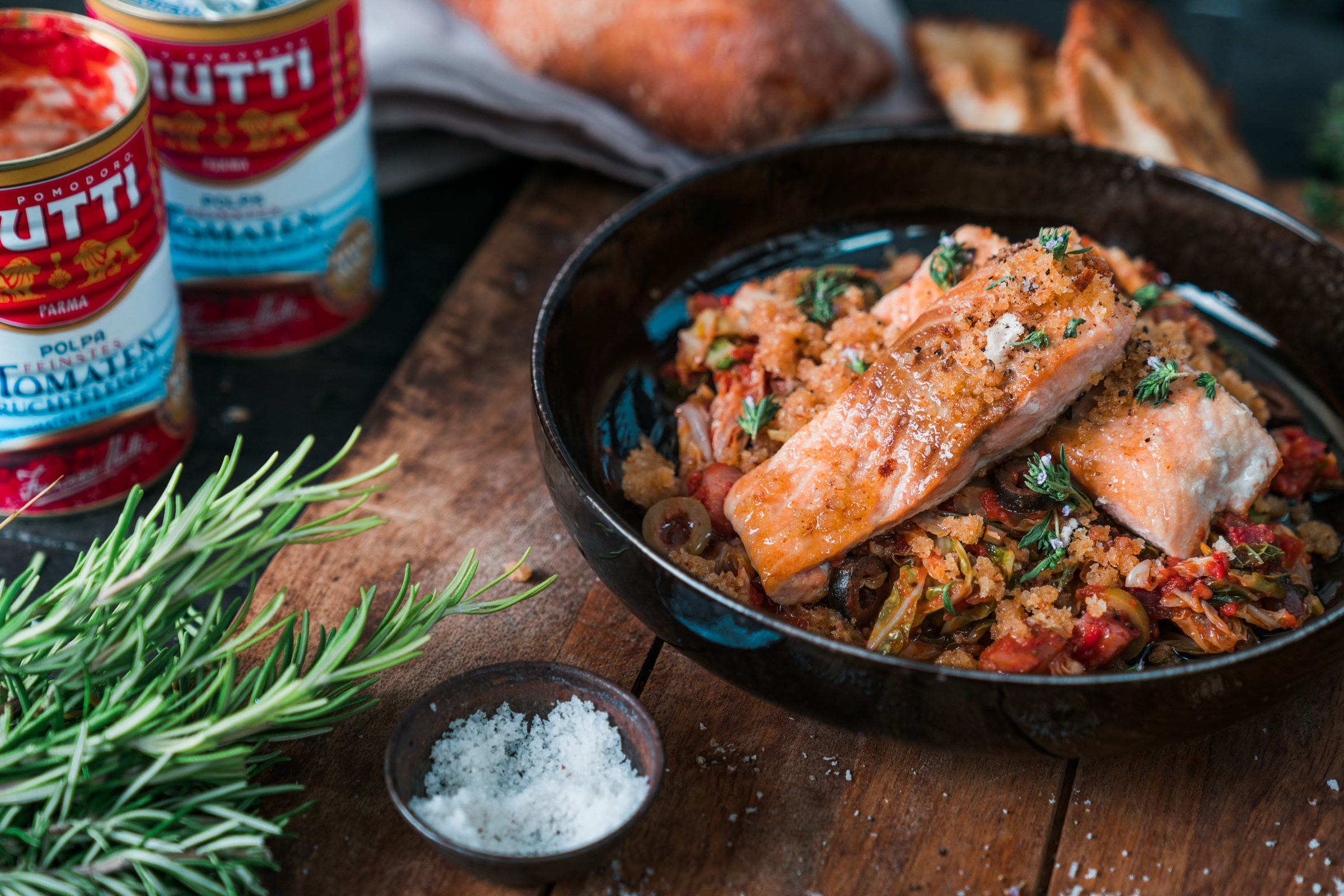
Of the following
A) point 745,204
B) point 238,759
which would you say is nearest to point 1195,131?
point 745,204

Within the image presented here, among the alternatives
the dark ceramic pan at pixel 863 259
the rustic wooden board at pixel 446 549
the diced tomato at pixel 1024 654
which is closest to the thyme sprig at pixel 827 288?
the dark ceramic pan at pixel 863 259

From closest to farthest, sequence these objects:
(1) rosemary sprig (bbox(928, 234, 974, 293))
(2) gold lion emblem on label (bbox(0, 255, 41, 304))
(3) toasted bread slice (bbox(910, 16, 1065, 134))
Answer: (2) gold lion emblem on label (bbox(0, 255, 41, 304)), (1) rosemary sprig (bbox(928, 234, 974, 293)), (3) toasted bread slice (bbox(910, 16, 1065, 134))

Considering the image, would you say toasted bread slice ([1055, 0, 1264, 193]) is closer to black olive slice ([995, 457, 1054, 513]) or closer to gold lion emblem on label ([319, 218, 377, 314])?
black olive slice ([995, 457, 1054, 513])

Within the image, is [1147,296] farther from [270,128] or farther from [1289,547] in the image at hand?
[270,128]

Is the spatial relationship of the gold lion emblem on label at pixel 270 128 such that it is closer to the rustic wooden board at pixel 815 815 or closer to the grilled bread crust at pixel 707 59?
the grilled bread crust at pixel 707 59

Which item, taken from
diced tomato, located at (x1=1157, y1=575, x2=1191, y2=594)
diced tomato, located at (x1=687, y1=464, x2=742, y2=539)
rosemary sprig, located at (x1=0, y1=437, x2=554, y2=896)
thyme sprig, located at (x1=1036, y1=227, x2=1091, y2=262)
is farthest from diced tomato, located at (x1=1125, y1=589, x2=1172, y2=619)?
rosemary sprig, located at (x1=0, y1=437, x2=554, y2=896)

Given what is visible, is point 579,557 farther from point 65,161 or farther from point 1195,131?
point 1195,131

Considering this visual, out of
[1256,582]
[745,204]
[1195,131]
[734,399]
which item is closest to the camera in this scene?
[1256,582]

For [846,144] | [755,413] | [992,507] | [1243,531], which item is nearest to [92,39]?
[755,413]

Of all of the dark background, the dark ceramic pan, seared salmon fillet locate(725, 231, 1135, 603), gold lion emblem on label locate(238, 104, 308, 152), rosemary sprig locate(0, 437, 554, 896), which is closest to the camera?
rosemary sprig locate(0, 437, 554, 896)
